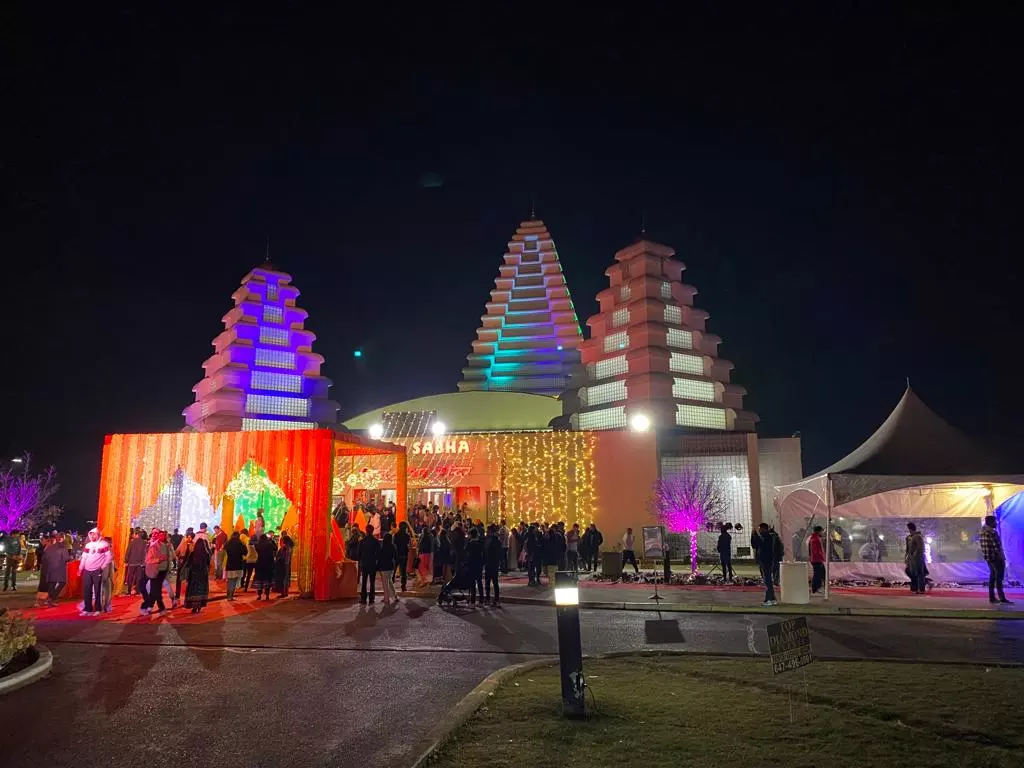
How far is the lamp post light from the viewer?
238 inches

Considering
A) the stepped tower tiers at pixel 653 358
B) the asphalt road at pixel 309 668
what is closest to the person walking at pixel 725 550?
the asphalt road at pixel 309 668

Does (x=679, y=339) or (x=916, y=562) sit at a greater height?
(x=679, y=339)

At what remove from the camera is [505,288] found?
60125 mm

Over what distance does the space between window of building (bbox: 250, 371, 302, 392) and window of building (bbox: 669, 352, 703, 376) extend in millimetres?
25936

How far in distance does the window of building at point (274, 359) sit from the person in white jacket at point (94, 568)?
120 ft

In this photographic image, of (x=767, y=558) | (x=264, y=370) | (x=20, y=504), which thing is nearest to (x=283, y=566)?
(x=767, y=558)

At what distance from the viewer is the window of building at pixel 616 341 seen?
129 feet

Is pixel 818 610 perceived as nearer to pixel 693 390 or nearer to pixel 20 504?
pixel 693 390

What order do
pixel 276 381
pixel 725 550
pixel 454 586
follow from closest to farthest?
pixel 454 586 → pixel 725 550 → pixel 276 381

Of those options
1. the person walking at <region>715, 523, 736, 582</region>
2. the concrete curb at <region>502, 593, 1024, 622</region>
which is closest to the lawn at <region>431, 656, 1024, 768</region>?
the concrete curb at <region>502, 593, 1024, 622</region>

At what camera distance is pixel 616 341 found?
3994 cm

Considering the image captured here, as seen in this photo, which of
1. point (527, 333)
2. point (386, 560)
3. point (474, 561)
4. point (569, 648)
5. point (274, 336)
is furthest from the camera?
point (527, 333)

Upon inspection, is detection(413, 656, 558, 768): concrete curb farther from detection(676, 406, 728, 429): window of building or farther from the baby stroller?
detection(676, 406, 728, 429): window of building

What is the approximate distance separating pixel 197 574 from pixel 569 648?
10390 millimetres
